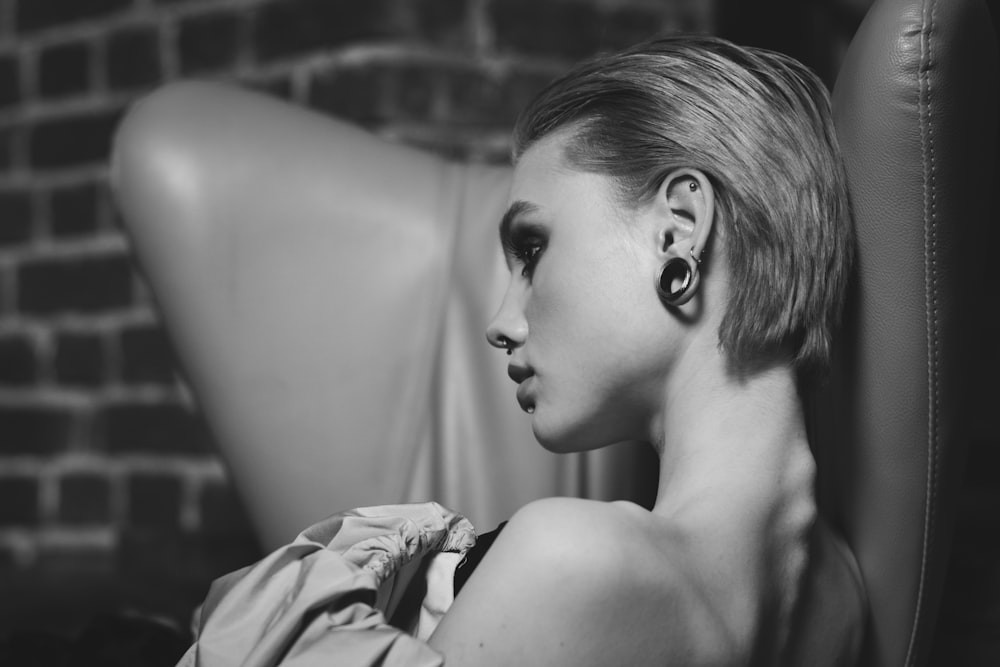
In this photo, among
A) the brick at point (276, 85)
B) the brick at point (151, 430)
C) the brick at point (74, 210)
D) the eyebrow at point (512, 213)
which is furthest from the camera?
the brick at point (74, 210)

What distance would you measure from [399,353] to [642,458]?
0.32m

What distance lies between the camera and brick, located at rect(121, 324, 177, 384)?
5.92ft

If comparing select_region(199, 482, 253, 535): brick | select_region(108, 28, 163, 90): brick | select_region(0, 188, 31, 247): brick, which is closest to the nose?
select_region(199, 482, 253, 535): brick

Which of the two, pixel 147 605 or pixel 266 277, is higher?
pixel 266 277

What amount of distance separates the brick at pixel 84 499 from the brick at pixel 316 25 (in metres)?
0.85

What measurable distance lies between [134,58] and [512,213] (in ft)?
4.02

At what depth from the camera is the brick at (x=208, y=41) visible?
5.63ft

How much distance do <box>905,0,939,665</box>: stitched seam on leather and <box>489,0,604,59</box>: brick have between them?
87cm

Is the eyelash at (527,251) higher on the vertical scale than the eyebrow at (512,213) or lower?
lower

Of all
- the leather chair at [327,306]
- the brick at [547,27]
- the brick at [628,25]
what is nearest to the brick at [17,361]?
the leather chair at [327,306]

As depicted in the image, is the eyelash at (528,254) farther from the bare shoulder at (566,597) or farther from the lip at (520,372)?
the bare shoulder at (566,597)

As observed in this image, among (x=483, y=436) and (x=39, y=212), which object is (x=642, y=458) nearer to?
(x=483, y=436)

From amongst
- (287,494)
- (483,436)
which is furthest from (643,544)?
(287,494)

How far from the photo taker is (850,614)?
0.92 m
